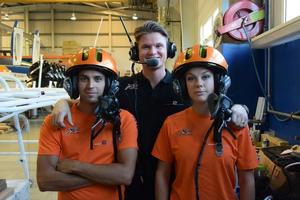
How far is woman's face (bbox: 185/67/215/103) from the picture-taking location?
61.2 inches

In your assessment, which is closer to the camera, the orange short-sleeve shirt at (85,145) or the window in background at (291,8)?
the orange short-sleeve shirt at (85,145)

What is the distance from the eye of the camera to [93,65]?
1.61 m

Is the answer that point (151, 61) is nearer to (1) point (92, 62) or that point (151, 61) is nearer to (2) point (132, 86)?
(2) point (132, 86)

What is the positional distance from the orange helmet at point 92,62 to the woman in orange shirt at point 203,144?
0.34 metres

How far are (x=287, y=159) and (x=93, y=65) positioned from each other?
120 cm

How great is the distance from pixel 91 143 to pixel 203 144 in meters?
0.53

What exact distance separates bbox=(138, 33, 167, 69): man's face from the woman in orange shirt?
30cm

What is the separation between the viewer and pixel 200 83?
155 cm

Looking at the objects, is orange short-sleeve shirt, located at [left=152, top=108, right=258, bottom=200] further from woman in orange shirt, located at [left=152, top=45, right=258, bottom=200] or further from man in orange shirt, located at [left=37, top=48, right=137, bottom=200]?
man in orange shirt, located at [left=37, top=48, right=137, bottom=200]

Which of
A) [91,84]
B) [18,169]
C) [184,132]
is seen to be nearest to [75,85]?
[91,84]

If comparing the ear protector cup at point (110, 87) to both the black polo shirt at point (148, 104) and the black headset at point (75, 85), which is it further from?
the black polo shirt at point (148, 104)

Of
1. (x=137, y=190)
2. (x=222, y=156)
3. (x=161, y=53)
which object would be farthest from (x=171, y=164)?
(x=161, y=53)

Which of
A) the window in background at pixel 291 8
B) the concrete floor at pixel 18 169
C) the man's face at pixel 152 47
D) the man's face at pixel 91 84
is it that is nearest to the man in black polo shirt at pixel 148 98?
the man's face at pixel 152 47

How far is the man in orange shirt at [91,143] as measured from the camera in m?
1.52
